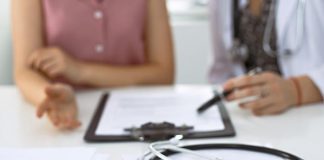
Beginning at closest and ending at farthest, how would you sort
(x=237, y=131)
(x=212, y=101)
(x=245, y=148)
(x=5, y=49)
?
(x=245, y=148)
(x=237, y=131)
(x=212, y=101)
(x=5, y=49)

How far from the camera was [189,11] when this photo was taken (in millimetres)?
2072

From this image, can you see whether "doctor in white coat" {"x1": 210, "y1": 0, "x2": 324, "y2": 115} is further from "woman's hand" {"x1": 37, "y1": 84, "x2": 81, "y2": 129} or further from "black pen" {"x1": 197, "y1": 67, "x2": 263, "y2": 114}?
"woman's hand" {"x1": 37, "y1": 84, "x2": 81, "y2": 129}

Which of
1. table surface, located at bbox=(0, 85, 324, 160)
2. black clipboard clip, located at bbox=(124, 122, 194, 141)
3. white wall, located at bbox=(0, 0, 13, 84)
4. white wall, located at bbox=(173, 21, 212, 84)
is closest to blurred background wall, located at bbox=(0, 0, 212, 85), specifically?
white wall, located at bbox=(173, 21, 212, 84)

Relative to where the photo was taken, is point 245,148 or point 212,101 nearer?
point 245,148

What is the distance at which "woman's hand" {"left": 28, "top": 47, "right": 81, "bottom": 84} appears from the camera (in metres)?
1.01

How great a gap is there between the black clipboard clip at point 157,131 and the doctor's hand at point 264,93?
0.16m

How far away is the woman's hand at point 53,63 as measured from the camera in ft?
3.31

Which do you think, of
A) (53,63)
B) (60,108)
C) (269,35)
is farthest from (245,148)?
(269,35)

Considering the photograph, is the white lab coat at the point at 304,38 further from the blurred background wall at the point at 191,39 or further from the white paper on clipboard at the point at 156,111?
the blurred background wall at the point at 191,39

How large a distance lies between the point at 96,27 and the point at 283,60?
480 mm

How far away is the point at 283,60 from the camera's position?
3.92 feet

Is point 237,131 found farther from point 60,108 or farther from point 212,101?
point 60,108

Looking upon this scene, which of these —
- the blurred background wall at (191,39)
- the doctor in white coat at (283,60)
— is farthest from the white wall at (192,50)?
the doctor in white coat at (283,60)

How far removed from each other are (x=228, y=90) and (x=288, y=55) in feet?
1.11
